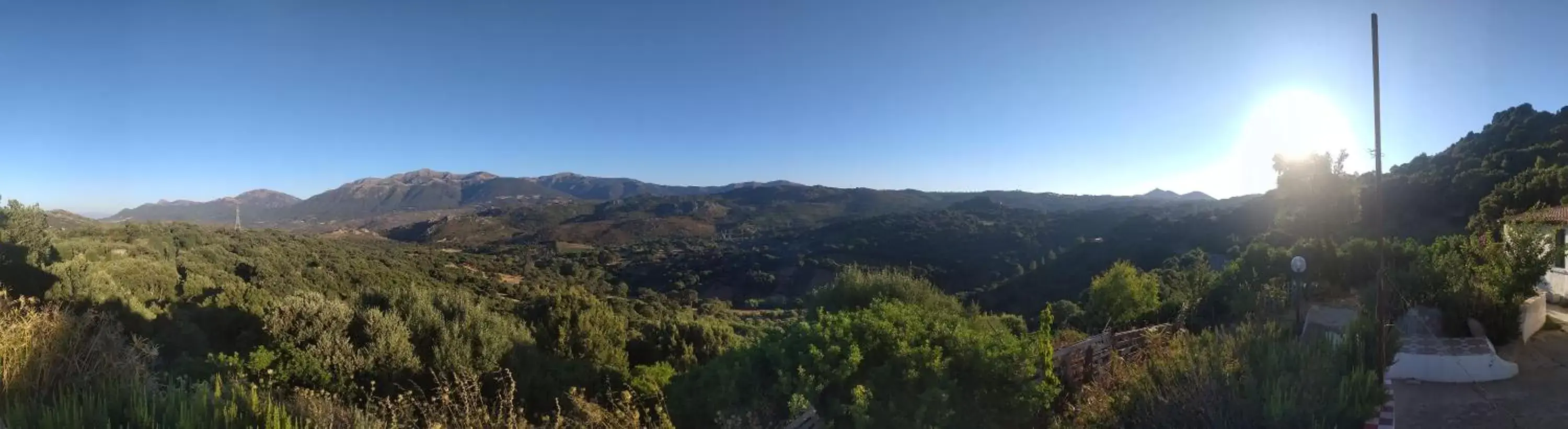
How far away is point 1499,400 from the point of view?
18.5 feet

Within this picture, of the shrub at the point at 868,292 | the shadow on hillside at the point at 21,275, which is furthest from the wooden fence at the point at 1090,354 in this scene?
the shadow on hillside at the point at 21,275

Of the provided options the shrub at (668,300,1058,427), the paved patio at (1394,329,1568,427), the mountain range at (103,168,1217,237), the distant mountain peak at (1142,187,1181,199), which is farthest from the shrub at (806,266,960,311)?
the distant mountain peak at (1142,187,1181,199)

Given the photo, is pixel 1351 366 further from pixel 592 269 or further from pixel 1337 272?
pixel 592 269

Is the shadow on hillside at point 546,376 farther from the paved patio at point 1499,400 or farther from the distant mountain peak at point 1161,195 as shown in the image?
the distant mountain peak at point 1161,195

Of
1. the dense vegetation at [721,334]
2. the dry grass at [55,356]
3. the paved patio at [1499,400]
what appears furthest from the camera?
the paved patio at [1499,400]

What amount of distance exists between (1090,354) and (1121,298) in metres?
5.05

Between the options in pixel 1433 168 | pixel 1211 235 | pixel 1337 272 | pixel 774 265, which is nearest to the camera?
pixel 1337 272

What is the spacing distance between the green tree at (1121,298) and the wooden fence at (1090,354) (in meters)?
3.70

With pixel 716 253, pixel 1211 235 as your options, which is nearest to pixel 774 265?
pixel 716 253

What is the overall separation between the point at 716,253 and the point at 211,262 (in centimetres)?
3800

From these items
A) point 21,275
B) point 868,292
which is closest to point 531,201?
point 21,275

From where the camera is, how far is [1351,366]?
16.7ft

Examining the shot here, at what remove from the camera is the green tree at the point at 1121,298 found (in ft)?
39.9

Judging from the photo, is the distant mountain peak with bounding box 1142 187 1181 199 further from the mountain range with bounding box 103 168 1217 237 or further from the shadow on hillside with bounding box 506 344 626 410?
the shadow on hillside with bounding box 506 344 626 410
